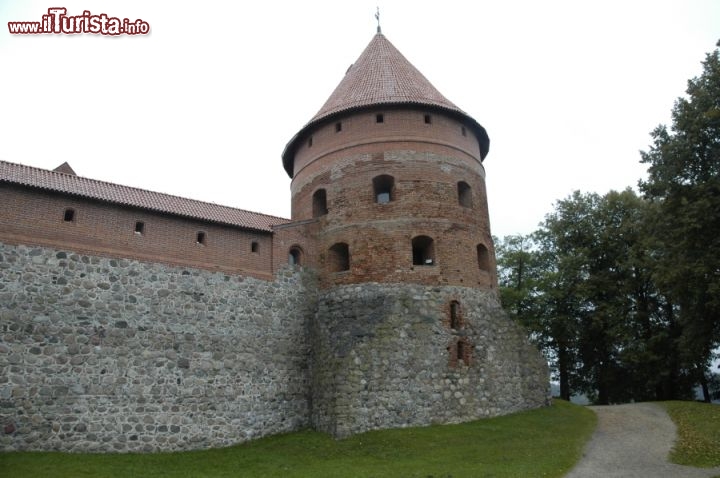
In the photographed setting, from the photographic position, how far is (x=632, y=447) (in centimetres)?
1337

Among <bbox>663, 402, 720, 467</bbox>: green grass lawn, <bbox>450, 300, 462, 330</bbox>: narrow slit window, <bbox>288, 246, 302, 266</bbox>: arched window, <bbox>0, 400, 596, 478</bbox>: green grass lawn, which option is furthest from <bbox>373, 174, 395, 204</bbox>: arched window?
<bbox>663, 402, 720, 467</bbox>: green grass lawn

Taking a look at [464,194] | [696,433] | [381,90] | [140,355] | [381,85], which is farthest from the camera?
[381,85]

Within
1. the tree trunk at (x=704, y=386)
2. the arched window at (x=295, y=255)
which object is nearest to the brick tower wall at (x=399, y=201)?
the arched window at (x=295, y=255)

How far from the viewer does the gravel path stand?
11180mm

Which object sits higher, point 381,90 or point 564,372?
Answer: point 381,90

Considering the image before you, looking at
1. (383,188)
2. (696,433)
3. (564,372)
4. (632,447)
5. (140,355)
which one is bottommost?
(632,447)

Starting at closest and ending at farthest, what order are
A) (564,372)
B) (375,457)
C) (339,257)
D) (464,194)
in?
(375,457) < (339,257) < (464,194) < (564,372)

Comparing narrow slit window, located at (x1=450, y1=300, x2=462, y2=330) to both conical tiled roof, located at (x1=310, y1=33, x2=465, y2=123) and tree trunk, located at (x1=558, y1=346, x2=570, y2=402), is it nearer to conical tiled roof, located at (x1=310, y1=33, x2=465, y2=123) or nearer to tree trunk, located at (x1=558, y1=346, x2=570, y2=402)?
conical tiled roof, located at (x1=310, y1=33, x2=465, y2=123)

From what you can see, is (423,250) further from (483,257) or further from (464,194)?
(464,194)

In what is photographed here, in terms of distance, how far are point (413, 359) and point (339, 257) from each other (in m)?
4.06

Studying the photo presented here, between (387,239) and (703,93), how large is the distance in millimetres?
9243

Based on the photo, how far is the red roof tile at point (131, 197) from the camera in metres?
13.5

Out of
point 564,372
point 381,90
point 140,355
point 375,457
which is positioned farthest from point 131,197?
point 564,372

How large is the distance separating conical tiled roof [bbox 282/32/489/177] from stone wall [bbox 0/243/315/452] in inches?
216
